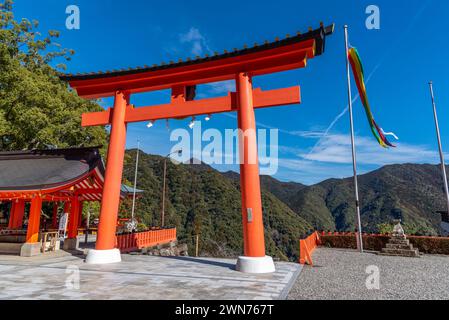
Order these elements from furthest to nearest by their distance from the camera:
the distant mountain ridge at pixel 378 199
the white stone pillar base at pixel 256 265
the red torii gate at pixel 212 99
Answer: the distant mountain ridge at pixel 378 199, the red torii gate at pixel 212 99, the white stone pillar base at pixel 256 265

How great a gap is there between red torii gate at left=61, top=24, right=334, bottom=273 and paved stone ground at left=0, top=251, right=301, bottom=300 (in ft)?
3.17

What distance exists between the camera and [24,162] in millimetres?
13734

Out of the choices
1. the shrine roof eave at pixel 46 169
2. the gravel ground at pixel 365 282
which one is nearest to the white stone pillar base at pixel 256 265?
the gravel ground at pixel 365 282

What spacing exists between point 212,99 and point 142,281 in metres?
6.17

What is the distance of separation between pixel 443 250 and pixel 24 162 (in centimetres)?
2211

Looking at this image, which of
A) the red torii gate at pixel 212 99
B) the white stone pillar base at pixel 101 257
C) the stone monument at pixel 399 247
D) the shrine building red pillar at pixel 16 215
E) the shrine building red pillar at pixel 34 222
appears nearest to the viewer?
the red torii gate at pixel 212 99

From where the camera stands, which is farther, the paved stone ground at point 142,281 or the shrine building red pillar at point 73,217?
the shrine building red pillar at point 73,217

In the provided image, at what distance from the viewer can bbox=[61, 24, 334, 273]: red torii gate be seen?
8602 millimetres

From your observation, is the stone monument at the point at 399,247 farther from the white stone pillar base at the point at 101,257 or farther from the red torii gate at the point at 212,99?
the white stone pillar base at the point at 101,257

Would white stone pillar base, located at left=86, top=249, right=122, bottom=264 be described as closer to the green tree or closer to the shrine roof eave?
the shrine roof eave

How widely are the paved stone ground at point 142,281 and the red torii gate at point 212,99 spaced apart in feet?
3.17

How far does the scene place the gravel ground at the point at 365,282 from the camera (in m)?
6.12

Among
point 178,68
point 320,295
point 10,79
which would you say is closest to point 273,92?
point 178,68
